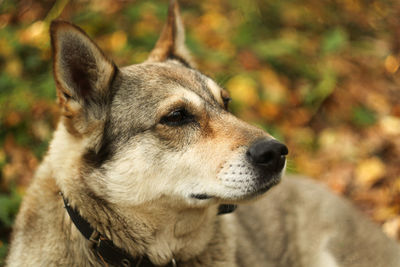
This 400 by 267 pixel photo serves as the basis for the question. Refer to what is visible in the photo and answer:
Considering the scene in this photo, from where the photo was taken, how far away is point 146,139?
2992mm

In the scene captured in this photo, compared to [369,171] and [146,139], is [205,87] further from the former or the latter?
[369,171]

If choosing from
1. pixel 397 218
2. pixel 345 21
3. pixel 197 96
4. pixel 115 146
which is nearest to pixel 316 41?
pixel 345 21

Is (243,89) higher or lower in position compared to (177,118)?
lower

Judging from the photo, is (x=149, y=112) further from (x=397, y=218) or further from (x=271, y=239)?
(x=397, y=218)

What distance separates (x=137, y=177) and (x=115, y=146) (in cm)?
29

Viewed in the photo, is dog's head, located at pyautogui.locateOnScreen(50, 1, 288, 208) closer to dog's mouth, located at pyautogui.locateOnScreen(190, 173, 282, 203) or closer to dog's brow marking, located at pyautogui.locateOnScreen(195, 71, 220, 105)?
dog's mouth, located at pyautogui.locateOnScreen(190, 173, 282, 203)

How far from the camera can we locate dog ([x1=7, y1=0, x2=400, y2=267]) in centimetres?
286

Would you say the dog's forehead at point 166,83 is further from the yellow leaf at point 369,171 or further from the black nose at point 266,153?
the yellow leaf at point 369,171

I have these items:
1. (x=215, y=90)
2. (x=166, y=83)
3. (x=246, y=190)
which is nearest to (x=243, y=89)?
(x=215, y=90)

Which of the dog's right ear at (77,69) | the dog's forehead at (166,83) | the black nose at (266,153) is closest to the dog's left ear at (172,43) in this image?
the dog's forehead at (166,83)

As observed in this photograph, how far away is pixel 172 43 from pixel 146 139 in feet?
4.43

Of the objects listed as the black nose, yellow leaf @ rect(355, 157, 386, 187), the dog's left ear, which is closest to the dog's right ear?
the dog's left ear

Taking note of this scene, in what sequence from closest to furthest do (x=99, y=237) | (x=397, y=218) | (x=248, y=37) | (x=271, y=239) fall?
(x=99, y=237), (x=271, y=239), (x=397, y=218), (x=248, y=37)

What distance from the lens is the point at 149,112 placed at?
3072mm
